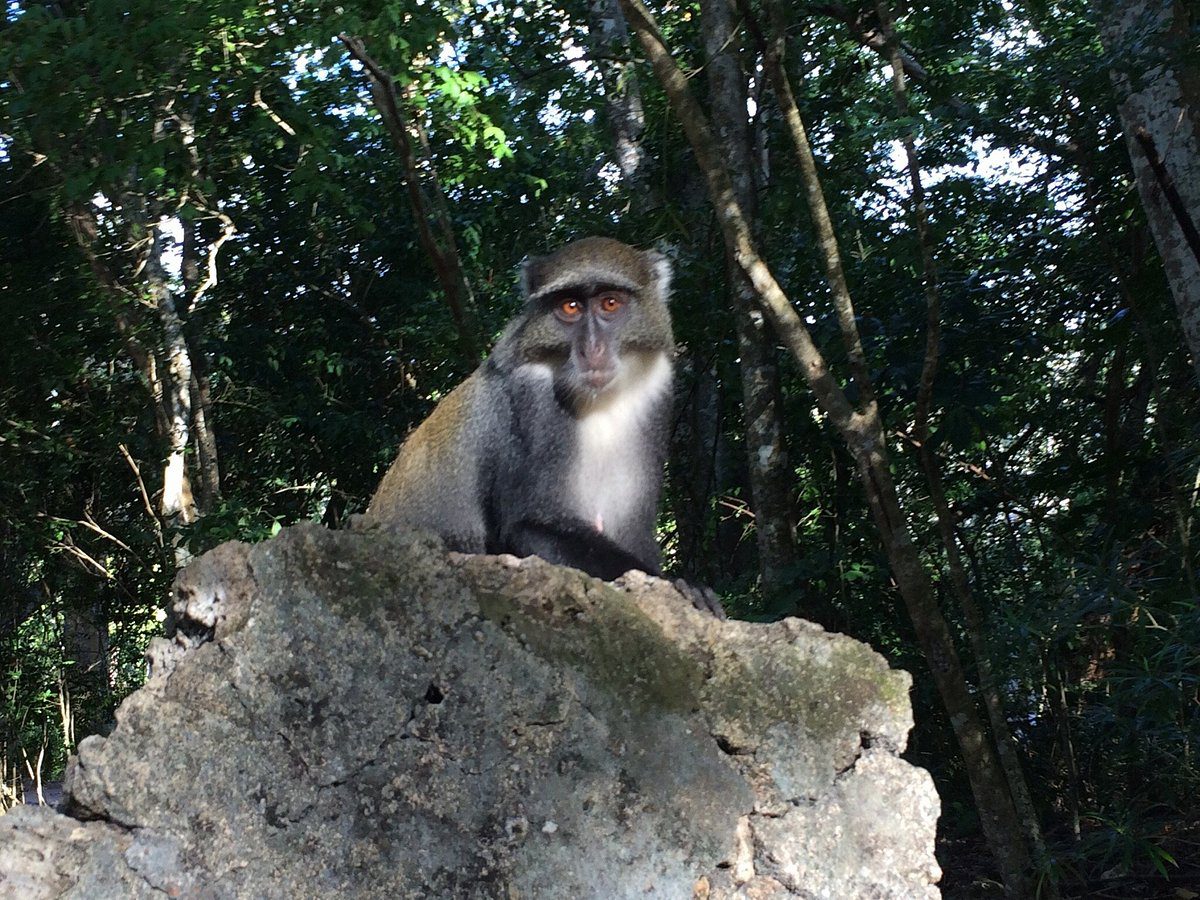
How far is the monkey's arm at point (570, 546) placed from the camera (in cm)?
384

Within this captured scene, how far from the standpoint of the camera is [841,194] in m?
6.77

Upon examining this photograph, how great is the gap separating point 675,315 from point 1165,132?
2.58 metres

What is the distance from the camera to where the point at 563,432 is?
3.93 m

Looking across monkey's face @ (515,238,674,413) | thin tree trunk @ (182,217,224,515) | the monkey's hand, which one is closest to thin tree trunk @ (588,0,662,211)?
thin tree trunk @ (182,217,224,515)

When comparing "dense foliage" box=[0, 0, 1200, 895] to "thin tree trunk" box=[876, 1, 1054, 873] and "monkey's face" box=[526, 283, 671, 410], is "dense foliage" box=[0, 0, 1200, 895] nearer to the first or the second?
"thin tree trunk" box=[876, 1, 1054, 873]

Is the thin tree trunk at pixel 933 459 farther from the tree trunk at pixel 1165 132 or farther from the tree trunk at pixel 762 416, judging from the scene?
the tree trunk at pixel 1165 132

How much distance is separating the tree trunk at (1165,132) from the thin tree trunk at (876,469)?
1.30 metres

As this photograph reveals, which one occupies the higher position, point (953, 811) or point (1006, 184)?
point (1006, 184)

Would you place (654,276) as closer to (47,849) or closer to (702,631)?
(702,631)

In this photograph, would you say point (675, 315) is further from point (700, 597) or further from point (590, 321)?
point (700, 597)

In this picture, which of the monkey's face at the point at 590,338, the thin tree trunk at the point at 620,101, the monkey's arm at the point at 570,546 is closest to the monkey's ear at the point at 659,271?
the monkey's face at the point at 590,338

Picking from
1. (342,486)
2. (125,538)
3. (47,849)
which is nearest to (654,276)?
(47,849)

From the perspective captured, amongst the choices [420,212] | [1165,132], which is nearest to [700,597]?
[1165,132]

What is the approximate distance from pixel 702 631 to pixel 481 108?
178 inches
